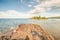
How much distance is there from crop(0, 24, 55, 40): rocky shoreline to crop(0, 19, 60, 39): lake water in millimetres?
57

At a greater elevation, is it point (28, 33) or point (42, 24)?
point (42, 24)

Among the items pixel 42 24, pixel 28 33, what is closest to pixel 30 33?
pixel 28 33

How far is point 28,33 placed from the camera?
1.91m

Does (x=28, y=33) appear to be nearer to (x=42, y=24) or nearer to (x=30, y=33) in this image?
(x=30, y=33)

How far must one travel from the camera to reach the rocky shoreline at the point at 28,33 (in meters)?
1.88

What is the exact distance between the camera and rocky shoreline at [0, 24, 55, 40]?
188 centimetres

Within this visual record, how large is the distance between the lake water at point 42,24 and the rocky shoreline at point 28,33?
57 millimetres

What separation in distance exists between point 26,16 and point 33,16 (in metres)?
0.11

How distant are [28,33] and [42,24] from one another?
0.26 m

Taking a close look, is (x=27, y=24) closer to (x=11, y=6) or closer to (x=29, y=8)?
(x=29, y=8)

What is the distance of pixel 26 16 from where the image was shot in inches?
76.9

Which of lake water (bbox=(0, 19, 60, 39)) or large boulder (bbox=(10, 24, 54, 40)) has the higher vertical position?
lake water (bbox=(0, 19, 60, 39))

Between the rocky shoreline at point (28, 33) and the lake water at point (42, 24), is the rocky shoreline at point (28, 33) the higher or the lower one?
the lower one

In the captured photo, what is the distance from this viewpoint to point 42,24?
194cm
